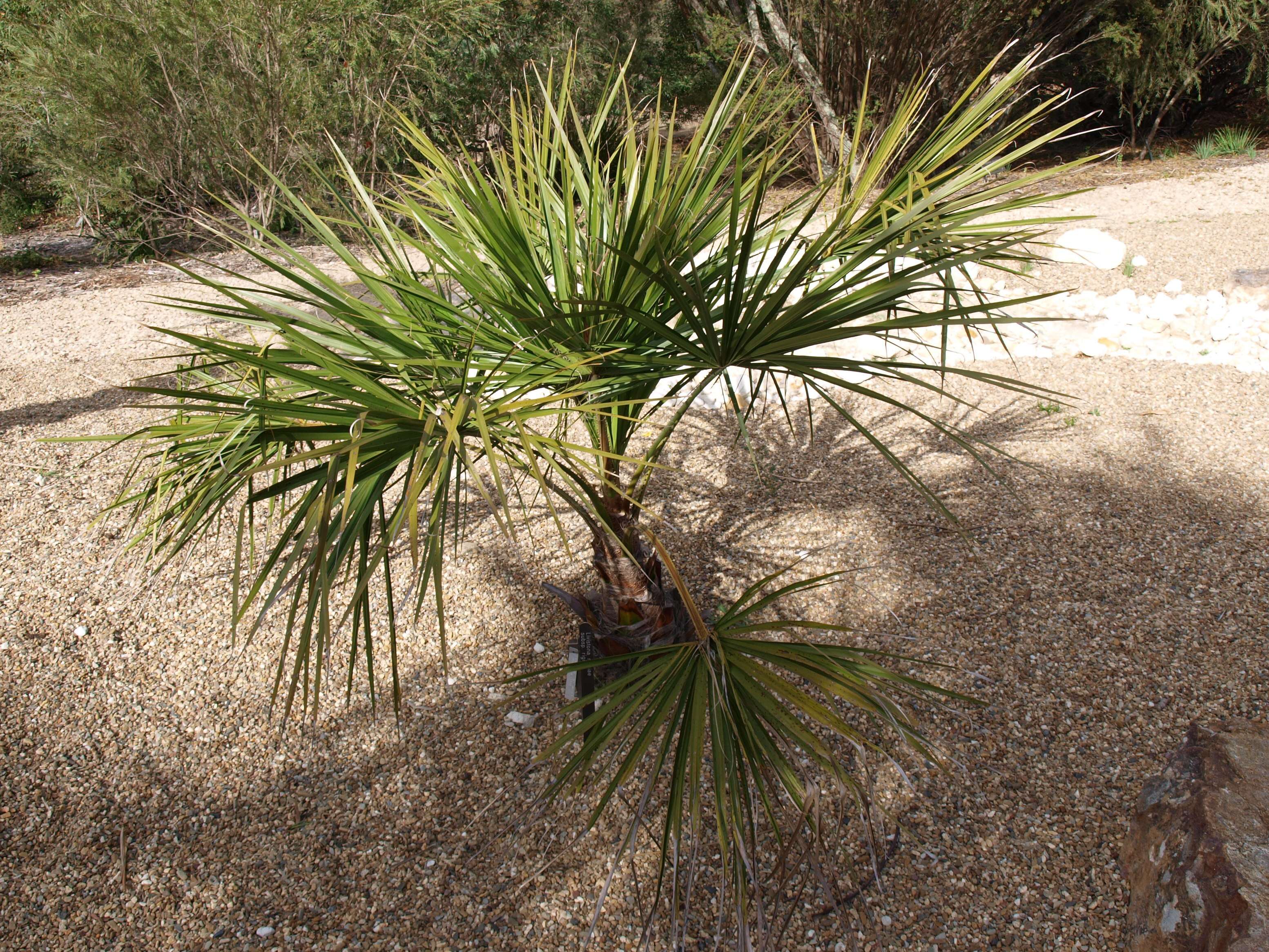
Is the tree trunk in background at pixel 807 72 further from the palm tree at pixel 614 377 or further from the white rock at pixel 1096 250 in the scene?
the palm tree at pixel 614 377

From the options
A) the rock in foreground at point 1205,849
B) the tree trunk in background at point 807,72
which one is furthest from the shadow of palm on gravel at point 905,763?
the tree trunk in background at point 807,72

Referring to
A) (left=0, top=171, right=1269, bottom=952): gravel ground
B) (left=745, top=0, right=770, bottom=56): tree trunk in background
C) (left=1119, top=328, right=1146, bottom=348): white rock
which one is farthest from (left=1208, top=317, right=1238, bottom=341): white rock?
(left=745, top=0, right=770, bottom=56): tree trunk in background

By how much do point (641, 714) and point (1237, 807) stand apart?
1.20 meters

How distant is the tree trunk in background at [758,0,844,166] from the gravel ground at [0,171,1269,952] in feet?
18.3

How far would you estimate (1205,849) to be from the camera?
1.53m

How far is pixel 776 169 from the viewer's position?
1.94 meters

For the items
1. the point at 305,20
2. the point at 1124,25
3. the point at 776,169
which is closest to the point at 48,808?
the point at 776,169

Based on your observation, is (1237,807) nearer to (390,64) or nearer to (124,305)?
(124,305)

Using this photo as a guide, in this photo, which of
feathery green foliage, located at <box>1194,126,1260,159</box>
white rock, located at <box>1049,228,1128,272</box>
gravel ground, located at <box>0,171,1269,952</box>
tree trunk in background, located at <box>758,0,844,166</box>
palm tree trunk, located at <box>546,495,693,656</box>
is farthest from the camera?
feathery green foliage, located at <box>1194,126,1260,159</box>

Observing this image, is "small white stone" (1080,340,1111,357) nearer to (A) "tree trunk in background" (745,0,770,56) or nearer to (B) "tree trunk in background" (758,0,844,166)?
(B) "tree trunk in background" (758,0,844,166)

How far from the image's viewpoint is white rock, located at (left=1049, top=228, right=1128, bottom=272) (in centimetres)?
532

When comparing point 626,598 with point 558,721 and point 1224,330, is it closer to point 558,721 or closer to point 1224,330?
point 558,721

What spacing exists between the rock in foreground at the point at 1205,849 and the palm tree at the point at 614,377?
547 millimetres

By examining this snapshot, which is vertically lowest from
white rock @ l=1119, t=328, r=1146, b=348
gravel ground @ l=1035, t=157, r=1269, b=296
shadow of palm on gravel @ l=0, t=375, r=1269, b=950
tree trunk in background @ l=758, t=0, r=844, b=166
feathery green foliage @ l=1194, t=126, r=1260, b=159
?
shadow of palm on gravel @ l=0, t=375, r=1269, b=950
